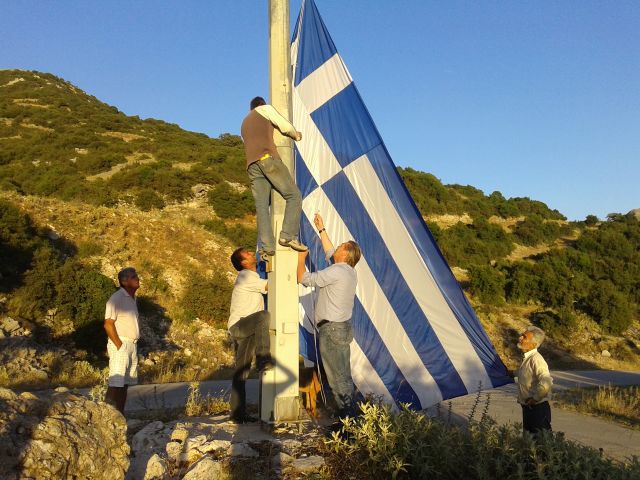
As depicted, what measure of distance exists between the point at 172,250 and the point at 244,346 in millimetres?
14029

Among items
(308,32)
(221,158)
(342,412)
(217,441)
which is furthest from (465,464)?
(221,158)

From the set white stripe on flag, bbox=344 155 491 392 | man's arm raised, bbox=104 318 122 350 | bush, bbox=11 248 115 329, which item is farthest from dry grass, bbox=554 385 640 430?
bush, bbox=11 248 115 329

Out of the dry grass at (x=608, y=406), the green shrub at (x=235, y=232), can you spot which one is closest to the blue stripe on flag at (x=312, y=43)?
the dry grass at (x=608, y=406)

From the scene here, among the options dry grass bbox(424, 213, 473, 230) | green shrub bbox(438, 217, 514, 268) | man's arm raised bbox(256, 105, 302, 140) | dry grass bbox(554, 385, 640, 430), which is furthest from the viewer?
dry grass bbox(424, 213, 473, 230)

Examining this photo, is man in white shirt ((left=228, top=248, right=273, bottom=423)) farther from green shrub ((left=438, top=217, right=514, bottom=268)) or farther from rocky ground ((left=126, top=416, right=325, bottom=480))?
green shrub ((left=438, top=217, right=514, bottom=268))

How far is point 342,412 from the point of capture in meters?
4.49

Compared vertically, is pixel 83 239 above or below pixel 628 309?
above

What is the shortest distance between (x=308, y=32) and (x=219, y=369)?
744cm

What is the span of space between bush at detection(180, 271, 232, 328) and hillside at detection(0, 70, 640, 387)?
0.13 ft

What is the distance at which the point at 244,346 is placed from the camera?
5227 millimetres

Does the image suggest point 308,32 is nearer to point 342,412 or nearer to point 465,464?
point 342,412

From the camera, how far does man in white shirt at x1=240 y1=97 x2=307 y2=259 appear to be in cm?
451

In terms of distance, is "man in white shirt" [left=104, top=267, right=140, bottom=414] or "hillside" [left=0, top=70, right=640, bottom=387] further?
"hillside" [left=0, top=70, right=640, bottom=387]

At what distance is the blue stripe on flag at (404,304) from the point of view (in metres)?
5.97
